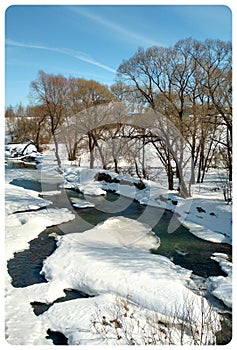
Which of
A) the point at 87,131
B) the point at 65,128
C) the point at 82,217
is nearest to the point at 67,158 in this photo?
the point at 65,128

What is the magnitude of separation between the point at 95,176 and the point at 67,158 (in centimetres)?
466

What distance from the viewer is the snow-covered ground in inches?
133

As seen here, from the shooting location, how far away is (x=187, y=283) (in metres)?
4.52

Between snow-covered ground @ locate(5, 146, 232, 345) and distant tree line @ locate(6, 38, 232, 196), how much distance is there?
3.06 metres

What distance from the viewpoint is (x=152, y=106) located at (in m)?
9.73

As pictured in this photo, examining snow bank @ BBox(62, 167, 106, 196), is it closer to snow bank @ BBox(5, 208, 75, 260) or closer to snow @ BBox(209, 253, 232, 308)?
snow bank @ BBox(5, 208, 75, 260)

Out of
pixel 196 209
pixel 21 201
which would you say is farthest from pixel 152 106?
pixel 21 201

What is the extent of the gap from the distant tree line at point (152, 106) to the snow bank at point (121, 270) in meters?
4.40

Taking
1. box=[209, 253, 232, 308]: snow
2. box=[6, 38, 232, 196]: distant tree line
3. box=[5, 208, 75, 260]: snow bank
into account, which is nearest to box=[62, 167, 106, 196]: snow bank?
box=[6, 38, 232, 196]: distant tree line

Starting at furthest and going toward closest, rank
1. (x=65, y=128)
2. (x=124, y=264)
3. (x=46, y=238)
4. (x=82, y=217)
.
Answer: (x=65, y=128)
(x=82, y=217)
(x=46, y=238)
(x=124, y=264)

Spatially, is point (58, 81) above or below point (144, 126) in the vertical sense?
above

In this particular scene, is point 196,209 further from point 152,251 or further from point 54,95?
point 54,95

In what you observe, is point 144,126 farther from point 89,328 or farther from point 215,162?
point 89,328

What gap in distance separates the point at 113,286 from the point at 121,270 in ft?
1.47
